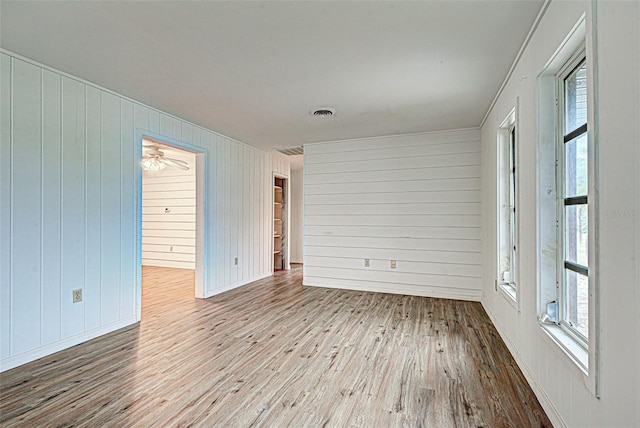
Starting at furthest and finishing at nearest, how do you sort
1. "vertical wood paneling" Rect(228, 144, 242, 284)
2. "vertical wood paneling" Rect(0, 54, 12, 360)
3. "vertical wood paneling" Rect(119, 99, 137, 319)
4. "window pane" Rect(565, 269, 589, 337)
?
"vertical wood paneling" Rect(228, 144, 242, 284)
"vertical wood paneling" Rect(119, 99, 137, 319)
"vertical wood paneling" Rect(0, 54, 12, 360)
"window pane" Rect(565, 269, 589, 337)

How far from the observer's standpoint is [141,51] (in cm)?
233

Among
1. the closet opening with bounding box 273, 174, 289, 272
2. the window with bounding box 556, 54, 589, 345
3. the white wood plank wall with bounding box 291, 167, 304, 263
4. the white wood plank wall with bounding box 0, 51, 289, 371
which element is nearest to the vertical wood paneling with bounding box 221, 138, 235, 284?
the white wood plank wall with bounding box 0, 51, 289, 371

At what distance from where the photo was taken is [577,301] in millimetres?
1699

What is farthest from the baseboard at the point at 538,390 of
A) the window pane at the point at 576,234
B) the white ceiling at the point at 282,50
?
the white ceiling at the point at 282,50

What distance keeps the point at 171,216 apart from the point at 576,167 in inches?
287

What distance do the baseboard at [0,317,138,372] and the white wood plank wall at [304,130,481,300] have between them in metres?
2.83

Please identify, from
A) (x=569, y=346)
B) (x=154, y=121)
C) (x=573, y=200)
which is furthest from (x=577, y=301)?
(x=154, y=121)

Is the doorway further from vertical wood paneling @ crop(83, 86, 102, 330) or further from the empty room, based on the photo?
vertical wood paneling @ crop(83, 86, 102, 330)

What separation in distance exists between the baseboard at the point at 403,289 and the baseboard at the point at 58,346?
9.18 feet

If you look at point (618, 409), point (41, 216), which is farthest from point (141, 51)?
point (618, 409)

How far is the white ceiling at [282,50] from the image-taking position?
187 cm

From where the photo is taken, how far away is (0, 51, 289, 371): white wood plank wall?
239cm

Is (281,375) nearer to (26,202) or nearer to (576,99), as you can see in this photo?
(26,202)

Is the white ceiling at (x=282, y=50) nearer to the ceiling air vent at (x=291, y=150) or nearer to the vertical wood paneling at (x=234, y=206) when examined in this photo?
the vertical wood paneling at (x=234, y=206)
